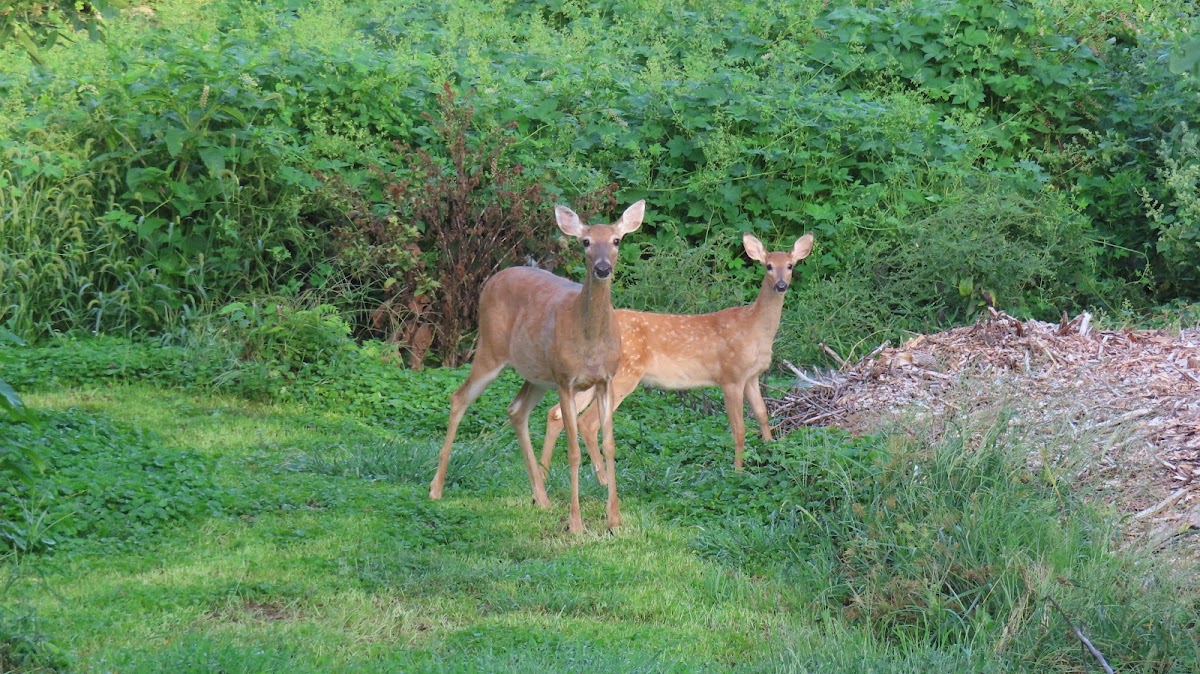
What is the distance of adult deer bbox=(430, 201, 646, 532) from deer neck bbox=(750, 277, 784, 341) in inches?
51.3

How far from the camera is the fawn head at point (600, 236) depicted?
22.3ft

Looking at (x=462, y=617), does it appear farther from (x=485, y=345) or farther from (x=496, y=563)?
(x=485, y=345)

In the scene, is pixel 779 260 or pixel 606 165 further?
pixel 606 165

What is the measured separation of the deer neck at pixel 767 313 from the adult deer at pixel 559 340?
130cm

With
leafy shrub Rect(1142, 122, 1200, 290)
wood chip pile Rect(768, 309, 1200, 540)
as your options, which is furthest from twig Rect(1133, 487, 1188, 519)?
leafy shrub Rect(1142, 122, 1200, 290)

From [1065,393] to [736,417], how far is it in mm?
1785

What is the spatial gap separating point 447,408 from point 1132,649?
16.8 feet

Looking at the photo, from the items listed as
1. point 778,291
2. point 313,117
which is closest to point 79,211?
point 313,117

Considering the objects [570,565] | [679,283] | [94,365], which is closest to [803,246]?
[679,283]

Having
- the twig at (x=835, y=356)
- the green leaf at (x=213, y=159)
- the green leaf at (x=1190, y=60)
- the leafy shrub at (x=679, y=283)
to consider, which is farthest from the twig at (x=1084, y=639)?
the green leaf at (x=213, y=159)

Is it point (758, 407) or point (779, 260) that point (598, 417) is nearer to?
point (758, 407)

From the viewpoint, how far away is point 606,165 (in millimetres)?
11570

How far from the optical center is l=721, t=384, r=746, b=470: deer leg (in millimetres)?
7887

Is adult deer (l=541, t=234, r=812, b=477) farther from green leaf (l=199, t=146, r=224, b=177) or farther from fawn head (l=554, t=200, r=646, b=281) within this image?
green leaf (l=199, t=146, r=224, b=177)
